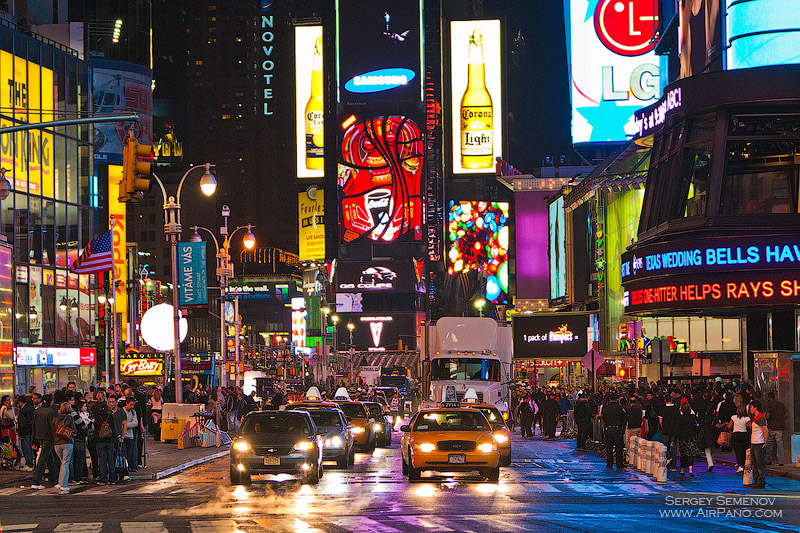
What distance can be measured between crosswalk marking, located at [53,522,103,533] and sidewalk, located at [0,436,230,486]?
7.97 meters

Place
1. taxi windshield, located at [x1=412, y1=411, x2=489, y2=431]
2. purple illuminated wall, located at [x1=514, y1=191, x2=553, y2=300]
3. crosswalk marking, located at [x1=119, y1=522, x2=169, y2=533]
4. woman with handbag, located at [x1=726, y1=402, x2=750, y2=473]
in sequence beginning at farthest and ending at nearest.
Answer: purple illuminated wall, located at [x1=514, y1=191, x2=553, y2=300], taxi windshield, located at [x1=412, y1=411, x2=489, y2=431], woman with handbag, located at [x1=726, y1=402, x2=750, y2=473], crosswalk marking, located at [x1=119, y1=522, x2=169, y2=533]

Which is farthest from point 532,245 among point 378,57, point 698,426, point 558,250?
point 698,426

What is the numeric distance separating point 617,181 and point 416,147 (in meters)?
48.6

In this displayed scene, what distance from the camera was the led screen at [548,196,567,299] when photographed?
90562 millimetres

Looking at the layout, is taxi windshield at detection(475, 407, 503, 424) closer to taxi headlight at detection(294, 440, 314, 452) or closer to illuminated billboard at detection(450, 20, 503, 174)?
taxi headlight at detection(294, 440, 314, 452)

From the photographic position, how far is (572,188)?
85.6 meters

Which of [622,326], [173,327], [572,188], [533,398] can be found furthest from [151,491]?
[572,188]

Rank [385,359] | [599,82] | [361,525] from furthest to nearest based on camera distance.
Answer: [385,359], [599,82], [361,525]

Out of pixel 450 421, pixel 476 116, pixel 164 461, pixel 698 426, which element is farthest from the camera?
pixel 476 116

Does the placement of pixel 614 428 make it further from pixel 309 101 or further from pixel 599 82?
pixel 309 101

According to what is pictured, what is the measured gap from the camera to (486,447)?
22.2 metres

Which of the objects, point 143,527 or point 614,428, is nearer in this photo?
point 143,527

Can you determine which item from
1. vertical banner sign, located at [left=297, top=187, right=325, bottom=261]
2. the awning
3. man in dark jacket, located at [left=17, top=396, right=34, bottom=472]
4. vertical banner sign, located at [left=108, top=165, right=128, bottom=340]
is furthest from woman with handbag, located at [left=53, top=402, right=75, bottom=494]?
vertical banner sign, located at [left=297, top=187, right=325, bottom=261]

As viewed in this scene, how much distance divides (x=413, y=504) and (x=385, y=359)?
103 meters
